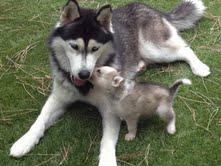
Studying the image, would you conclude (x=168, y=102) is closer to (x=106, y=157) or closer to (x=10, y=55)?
(x=106, y=157)

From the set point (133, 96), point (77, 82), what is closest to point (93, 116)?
point (77, 82)

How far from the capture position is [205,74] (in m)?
4.65

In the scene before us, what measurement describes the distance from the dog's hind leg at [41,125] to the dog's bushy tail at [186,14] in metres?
1.72

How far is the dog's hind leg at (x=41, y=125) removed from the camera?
3783 millimetres

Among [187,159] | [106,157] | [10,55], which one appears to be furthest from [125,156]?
[10,55]

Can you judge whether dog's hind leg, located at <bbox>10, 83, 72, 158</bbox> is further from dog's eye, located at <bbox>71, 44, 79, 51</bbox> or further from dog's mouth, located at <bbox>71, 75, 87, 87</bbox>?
dog's eye, located at <bbox>71, 44, 79, 51</bbox>

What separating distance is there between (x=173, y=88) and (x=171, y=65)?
3.68 ft

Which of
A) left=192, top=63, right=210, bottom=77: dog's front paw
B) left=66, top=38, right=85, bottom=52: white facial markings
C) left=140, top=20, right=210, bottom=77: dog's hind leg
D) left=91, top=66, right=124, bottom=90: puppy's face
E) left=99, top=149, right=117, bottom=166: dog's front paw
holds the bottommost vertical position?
left=192, top=63, right=210, bottom=77: dog's front paw

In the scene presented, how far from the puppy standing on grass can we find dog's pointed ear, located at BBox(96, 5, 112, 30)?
15.3 inches

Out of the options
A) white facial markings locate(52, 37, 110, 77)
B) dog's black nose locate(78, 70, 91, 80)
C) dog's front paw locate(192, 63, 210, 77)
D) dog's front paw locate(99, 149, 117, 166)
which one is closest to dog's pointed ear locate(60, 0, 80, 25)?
white facial markings locate(52, 37, 110, 77)

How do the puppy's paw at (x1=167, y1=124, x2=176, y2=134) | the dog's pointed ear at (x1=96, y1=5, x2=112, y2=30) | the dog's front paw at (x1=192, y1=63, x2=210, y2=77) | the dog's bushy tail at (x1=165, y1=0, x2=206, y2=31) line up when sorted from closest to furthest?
the dog's pointed ear at (x1=96, y1=5, x2=112, y2=30) < the puppy's paw at (x1=167, y1=124, x2=176, y2=134) < the dog's front paw at (x1=192, y1=63, x2=210, y2=77) < the dog's bushy tail at (x1=165, y1=0, x2=206, y2=31)

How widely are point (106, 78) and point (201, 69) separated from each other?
1381 mm

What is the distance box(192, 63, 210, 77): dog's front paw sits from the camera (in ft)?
15.3

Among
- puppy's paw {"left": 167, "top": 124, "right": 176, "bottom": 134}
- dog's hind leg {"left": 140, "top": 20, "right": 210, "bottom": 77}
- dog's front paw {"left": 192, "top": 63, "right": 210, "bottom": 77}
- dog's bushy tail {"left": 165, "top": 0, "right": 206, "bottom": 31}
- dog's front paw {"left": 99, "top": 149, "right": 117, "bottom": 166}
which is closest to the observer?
dog's front paw {"left": 99, "top": 149, "right": 117, "bottom": 166}
